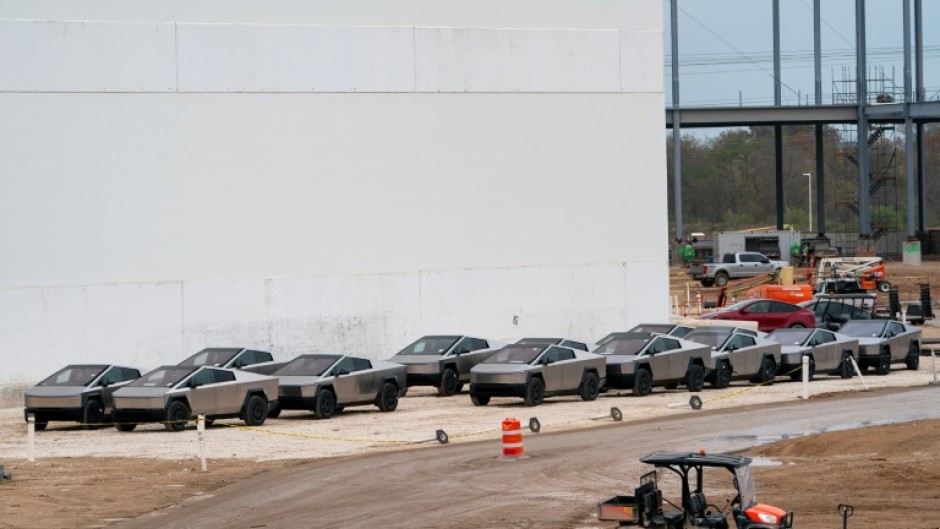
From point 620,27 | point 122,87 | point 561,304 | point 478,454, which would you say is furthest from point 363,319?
point 478,454

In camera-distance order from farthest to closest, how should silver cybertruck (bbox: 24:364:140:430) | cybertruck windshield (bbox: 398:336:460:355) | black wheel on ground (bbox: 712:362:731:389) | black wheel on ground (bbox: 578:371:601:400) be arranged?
1. cybertruck windshield (bbox: 398:336:460:355)
2. black wheel on ground (bbox: 712:362:731:389)
3. black wheel on ground (bbox: 578:371:601:400)
4. silver cybertruck (bbox: 24:364:140:430)

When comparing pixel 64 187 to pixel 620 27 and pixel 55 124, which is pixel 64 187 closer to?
pixel 55 124

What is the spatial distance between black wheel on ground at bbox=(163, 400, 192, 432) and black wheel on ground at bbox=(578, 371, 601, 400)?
9528mm

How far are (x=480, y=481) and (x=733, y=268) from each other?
5973cm

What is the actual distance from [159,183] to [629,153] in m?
15.7

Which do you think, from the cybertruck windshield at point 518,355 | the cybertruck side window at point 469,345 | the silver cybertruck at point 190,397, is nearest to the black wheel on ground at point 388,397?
the cybertruck windshield at point 518,355

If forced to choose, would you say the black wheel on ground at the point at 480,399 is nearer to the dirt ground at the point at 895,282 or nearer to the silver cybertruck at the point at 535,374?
the silver cybertruck at the point at 535,374

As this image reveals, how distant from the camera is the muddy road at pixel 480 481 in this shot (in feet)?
65.0

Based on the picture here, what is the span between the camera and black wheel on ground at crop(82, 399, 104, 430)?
3181 cm

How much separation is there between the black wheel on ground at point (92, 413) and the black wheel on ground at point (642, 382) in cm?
1259

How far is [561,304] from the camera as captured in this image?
48375 millimetres

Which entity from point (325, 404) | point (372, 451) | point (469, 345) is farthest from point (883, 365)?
point (372, 451)

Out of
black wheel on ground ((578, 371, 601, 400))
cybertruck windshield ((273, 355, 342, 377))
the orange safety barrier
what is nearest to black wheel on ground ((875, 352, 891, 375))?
black wheel on ground ((578, 371, 601, 400))

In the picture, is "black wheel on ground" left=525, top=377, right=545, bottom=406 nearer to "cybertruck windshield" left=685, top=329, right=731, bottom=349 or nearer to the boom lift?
"cybertruck windshield" left=685, top=329, right=731, bottom=349
